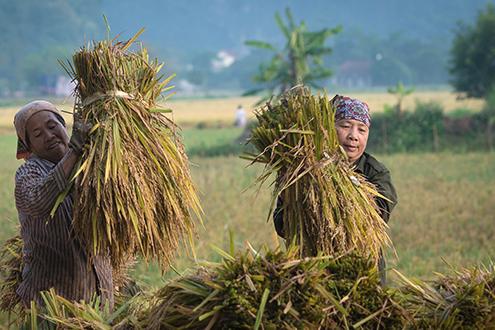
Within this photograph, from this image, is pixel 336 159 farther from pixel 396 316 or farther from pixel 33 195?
pixel 33 195

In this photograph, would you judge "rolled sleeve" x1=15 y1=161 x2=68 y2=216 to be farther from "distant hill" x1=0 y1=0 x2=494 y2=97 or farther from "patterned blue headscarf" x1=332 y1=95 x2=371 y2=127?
"patterned blue headscarf" x1=332 y1=95 x2=371 y2=127

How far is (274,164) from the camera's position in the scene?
9.98 ft

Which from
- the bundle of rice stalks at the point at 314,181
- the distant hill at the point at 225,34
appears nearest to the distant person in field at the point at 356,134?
the bundle of rice stalks at the point at 314,181

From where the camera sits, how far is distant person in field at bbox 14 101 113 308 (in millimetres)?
3448

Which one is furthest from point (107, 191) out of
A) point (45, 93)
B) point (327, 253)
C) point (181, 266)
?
point (45, 93)

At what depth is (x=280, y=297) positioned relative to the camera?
2438 millimetres

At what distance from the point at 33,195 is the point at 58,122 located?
0.43 meters

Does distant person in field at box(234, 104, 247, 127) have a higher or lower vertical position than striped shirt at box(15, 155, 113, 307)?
lower

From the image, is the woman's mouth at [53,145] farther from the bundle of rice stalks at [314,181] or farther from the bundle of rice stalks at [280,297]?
the bundle of rice stalks at [280,297]

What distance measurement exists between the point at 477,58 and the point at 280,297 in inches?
1145

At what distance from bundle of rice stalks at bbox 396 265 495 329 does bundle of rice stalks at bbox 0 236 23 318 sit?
2016 millimetres

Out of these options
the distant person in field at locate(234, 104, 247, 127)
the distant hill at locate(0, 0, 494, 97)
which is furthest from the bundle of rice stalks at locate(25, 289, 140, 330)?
the distant person in field at locate(234, 104, 247, 127)

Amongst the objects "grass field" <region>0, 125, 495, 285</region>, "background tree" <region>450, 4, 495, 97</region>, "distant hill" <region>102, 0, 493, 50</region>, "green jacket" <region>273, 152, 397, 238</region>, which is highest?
"distant hill" <region>102, 0, 493, 50</region>

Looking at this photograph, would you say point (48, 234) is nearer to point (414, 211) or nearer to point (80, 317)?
point (80, 317)
